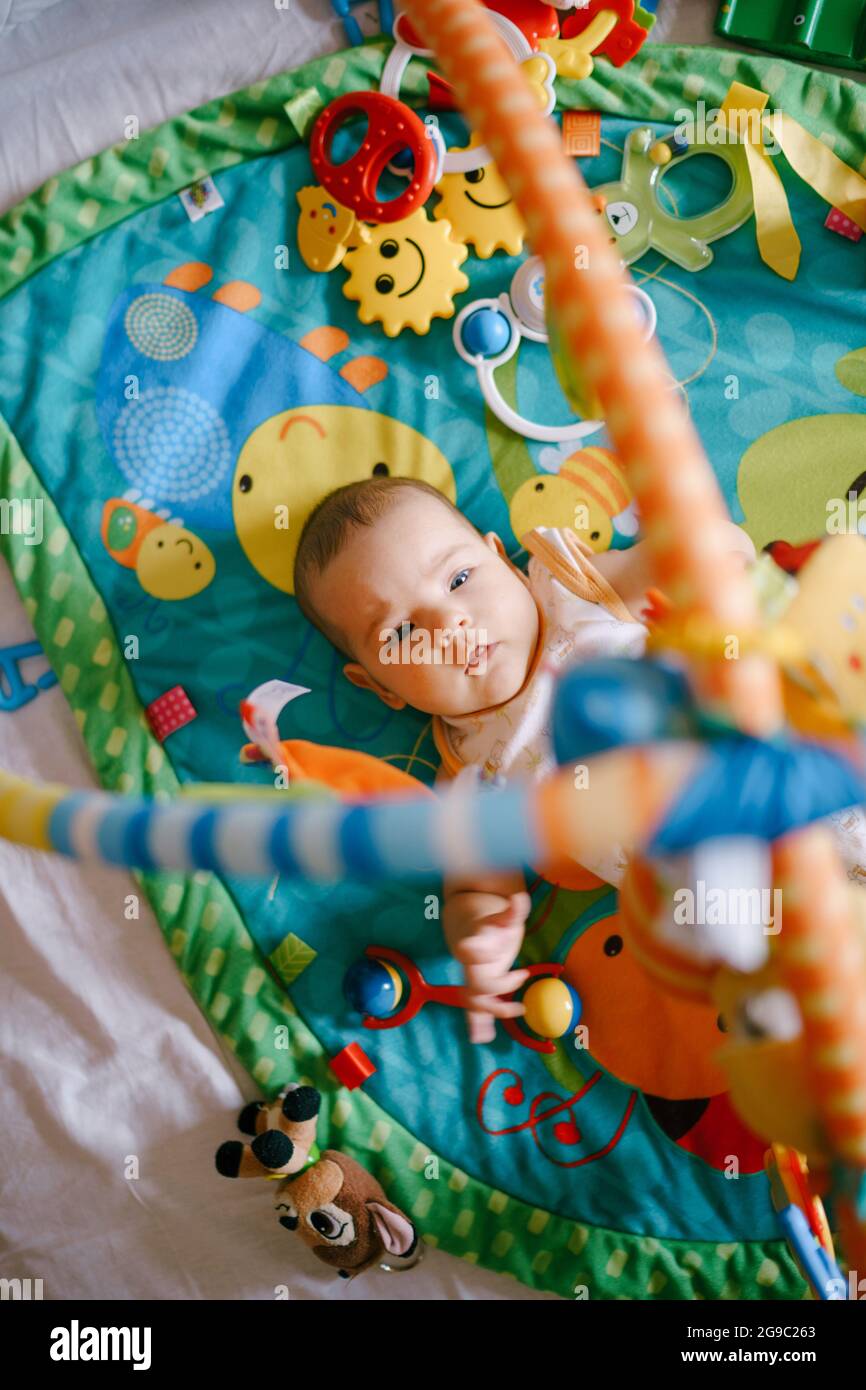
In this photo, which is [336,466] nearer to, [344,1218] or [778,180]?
[778,180]

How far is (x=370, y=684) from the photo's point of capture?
1331 mm

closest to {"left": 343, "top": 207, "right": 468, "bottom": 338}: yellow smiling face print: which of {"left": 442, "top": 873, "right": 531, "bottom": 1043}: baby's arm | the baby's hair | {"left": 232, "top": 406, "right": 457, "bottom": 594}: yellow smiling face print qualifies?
{"left": 232, "top": 406, "right": 457, "bottom": 594}: yellow smiling face print

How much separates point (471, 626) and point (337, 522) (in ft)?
0.62

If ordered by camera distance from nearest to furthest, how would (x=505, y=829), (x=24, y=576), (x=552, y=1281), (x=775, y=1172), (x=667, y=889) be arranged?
(x=505, y=829) → (x=667, y=889) → (x=775, y=1172) → (x=552, y=1281) → (x=24, y=576)

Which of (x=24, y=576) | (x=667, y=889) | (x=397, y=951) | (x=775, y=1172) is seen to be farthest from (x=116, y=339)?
(x=775, y=1172)

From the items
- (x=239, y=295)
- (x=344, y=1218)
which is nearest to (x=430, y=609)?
(x=239, y=295)

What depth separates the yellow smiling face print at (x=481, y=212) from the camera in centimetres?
142

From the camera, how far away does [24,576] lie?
4.61ft

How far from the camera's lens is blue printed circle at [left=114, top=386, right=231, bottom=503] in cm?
141

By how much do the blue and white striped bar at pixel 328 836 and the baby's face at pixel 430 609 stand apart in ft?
1.95

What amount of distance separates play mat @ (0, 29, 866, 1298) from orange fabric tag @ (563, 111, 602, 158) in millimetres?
21

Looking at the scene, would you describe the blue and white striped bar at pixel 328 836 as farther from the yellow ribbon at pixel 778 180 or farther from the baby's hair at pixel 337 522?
the yellow ribbon at pixel 778 180

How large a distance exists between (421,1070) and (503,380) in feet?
2.77

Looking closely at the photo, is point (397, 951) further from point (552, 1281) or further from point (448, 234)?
point (448, 234)
